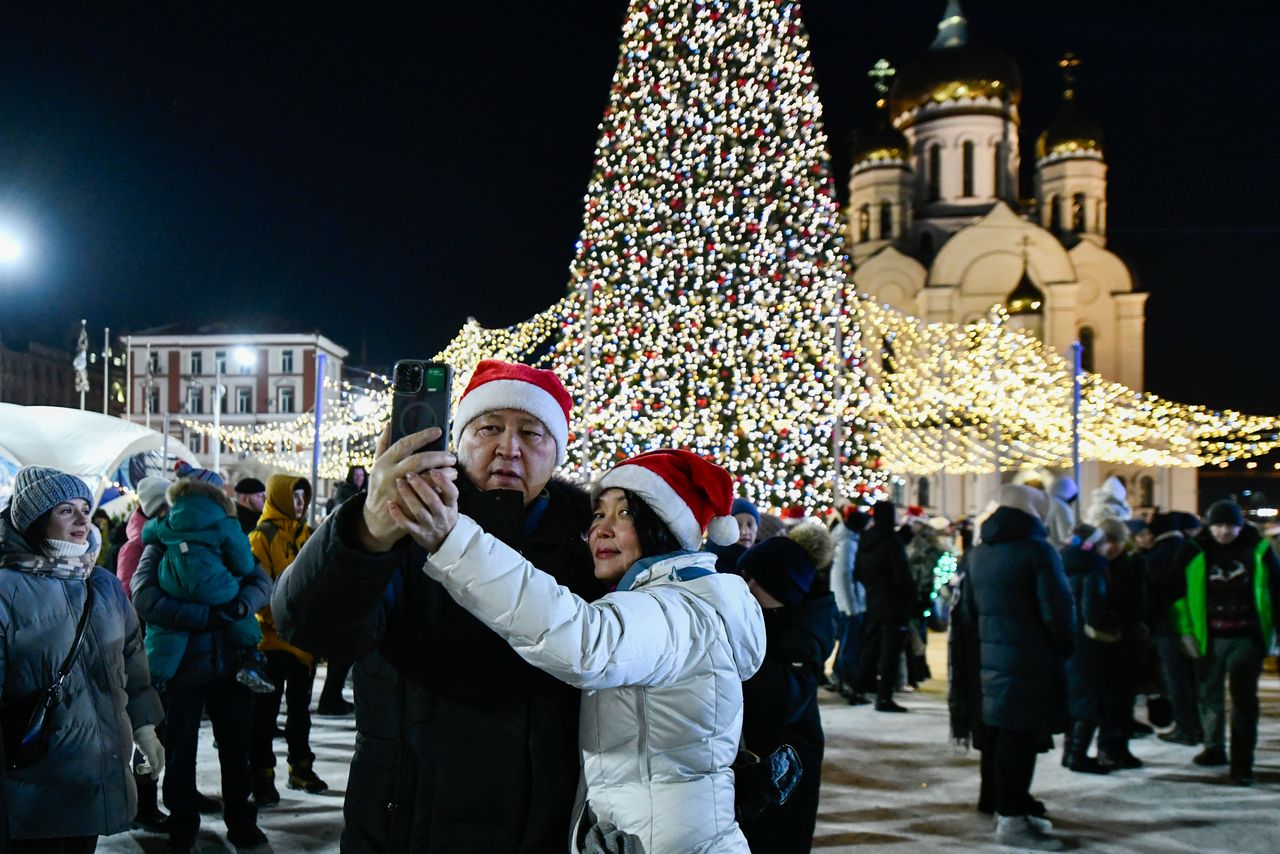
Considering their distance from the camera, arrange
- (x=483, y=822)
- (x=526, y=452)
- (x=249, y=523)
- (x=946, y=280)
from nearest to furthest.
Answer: (x=483, y=822) → (x=526, y=452) → (x=249, y=523) → (x=946, y=280)

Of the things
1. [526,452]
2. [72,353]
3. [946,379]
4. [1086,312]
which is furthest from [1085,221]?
[72,353]

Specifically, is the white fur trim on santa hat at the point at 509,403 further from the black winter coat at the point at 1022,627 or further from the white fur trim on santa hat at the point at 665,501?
the black winter coat at the point at 1022,627

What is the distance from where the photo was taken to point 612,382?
22375 mm

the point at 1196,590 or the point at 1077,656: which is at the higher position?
the point at 1196,590

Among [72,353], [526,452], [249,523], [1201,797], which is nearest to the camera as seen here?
[526,452]

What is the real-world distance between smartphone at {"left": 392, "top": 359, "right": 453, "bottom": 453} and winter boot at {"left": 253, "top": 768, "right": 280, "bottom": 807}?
5.70 meters

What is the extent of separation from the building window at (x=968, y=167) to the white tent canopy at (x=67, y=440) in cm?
4507

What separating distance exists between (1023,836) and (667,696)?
4.78 m

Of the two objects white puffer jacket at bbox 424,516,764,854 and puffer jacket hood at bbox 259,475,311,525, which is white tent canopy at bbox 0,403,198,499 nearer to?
puffer jacket hood at bbox 259,475,311,525

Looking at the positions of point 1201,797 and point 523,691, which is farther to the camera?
point 1201,797

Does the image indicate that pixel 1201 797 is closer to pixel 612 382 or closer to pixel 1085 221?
pixel 612 382

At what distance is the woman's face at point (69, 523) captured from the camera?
4.00 metres

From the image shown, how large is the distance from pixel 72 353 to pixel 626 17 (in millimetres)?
61573

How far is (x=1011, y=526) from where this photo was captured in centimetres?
648
